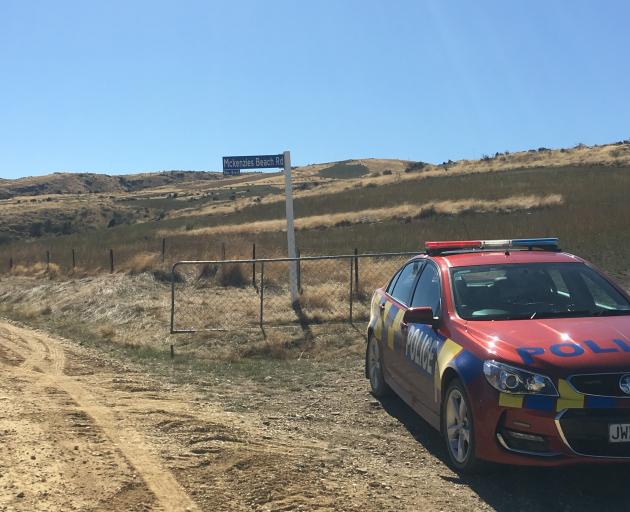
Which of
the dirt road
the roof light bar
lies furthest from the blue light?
the dirt road

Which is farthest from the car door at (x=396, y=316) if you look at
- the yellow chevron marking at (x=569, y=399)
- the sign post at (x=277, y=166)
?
the sign post at (x=277, y=166)

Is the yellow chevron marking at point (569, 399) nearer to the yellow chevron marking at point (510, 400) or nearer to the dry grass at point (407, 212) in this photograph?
the yellow chevron marking at point (510, 400)

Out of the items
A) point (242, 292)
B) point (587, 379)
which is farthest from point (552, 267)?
point (242, 292)

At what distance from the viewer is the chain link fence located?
12188 mm

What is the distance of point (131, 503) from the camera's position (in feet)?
14.0

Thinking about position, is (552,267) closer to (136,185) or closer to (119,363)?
(119,363)

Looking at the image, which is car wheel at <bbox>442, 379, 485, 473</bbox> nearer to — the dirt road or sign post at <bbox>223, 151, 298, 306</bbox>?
the dirt road

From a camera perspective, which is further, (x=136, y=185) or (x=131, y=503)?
(x=136, y=185)

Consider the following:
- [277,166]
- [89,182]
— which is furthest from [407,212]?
[89,182]

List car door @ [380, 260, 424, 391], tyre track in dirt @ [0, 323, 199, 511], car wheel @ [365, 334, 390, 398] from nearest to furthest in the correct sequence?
tyre track in dirt @ [0, 323, 199, 511] → car door @ [380, 260, 424, 391] → car wheel @ [365, 334, 390, 398]

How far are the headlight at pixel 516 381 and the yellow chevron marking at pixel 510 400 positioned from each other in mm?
26

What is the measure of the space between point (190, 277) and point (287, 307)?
206 inches

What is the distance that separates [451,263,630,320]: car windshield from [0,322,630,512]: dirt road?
118 centimetres

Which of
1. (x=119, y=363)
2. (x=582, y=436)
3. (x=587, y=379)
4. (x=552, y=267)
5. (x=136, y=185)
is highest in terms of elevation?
(x=136, y=185)
